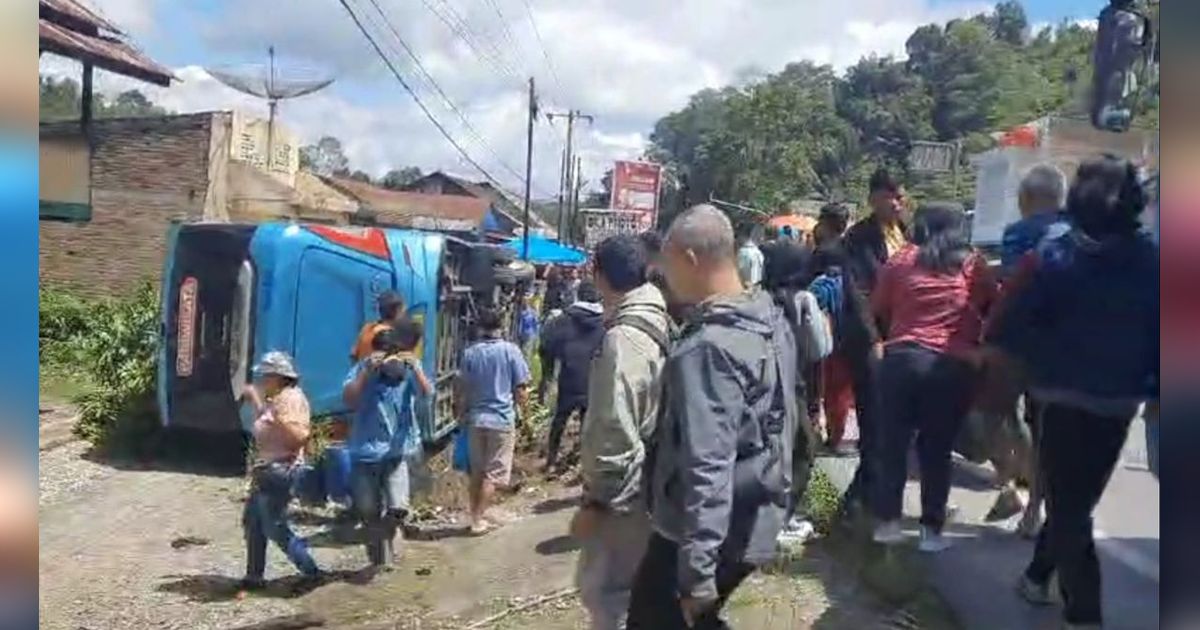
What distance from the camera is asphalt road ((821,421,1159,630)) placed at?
3.29m

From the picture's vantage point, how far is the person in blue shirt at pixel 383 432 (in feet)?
23.1

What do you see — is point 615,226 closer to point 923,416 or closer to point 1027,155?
point 923,416

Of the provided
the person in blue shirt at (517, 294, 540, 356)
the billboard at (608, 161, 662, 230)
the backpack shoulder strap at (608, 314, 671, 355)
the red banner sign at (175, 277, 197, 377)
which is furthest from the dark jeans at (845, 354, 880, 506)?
the person in blue shirt at (517, 294, 540, 356)

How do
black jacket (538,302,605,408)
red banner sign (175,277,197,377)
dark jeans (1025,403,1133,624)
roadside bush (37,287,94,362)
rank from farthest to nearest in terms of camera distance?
roadside bush (37,287,94,362) → red banner sign (175,277,197,377) → black jacket (538,302,605,408) → dark jeans (1025,403,1133,624)

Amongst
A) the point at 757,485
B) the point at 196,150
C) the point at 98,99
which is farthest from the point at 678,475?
the point at 196,150

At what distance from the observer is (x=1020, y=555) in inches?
185

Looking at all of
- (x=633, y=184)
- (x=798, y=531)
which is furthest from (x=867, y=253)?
(x=633, y=184)

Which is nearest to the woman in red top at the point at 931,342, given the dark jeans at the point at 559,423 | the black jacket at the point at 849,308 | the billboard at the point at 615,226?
the black jacket at the point at 849,308

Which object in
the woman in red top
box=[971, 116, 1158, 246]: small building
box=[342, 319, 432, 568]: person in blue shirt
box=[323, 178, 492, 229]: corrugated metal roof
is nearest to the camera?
box=[971, 116, 1158, 246]: small building

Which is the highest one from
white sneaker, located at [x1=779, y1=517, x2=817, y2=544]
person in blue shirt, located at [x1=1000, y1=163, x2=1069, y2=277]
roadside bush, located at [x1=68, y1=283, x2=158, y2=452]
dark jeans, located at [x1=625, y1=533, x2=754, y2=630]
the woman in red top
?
person in blue shirt, located at [x1=1000, y1=163, x2=1069, y2=277]

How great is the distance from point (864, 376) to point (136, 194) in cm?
1705

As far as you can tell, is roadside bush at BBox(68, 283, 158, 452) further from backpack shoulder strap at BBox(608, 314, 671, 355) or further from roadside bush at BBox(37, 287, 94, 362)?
backpack shoulder strap at BBox(608, 314, 671, 355)

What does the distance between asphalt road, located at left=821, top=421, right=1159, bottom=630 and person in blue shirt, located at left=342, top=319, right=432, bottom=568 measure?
95.4 inches

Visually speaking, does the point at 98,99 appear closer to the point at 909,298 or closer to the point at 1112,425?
the point at 909,298
